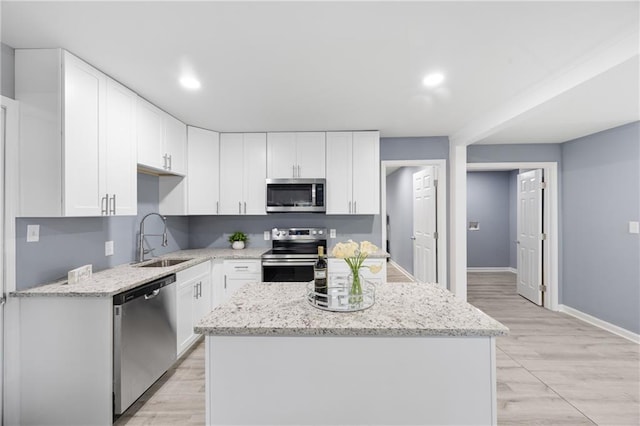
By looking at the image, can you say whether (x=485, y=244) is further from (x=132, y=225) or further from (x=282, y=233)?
(x=132, y=225)

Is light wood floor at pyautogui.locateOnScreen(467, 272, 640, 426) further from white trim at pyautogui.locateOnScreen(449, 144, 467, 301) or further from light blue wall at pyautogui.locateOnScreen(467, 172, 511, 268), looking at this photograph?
light blue wall at pyautogui.locateOnScreen(467, 172, 511, 268)

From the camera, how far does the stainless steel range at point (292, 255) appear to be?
3350 mm

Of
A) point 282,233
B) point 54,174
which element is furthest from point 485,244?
point 54,174

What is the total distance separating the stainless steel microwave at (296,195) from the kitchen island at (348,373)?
240cm

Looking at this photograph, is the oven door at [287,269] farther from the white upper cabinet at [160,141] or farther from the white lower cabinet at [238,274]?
the white upper cabinet at [160,141]

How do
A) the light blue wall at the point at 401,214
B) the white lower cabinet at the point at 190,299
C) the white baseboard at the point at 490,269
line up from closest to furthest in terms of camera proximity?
the white lower cabinet at the point at 190,299 → the light blue wall at the point at 401,214 → the white baseboard at the point at 490,269

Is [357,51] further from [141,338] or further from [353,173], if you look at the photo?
[141,338]

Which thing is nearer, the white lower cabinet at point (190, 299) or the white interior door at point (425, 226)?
the white lower cabinet at point (190, 299)

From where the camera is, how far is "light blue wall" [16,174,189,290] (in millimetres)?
1907

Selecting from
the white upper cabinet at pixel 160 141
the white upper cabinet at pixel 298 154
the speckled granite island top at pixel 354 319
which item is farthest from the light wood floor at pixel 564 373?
the white upper cabinet at pixel 160 141

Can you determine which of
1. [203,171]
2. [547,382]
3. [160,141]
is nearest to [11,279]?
[160,141]

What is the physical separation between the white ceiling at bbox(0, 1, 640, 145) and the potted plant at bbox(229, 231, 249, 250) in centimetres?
164

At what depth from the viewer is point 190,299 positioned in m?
2.87

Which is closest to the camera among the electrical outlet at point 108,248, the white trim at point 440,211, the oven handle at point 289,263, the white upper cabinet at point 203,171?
the electrical outlet at point 108,248
